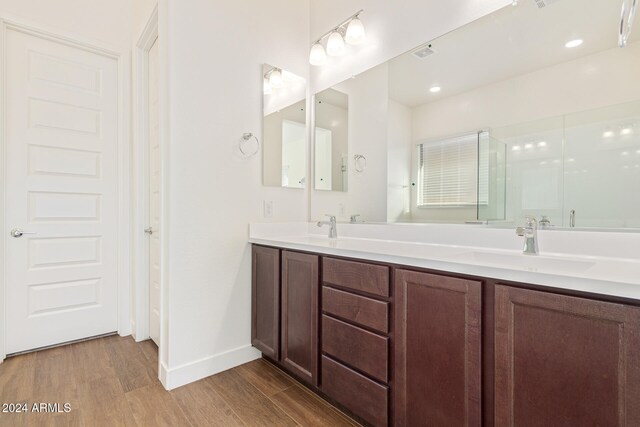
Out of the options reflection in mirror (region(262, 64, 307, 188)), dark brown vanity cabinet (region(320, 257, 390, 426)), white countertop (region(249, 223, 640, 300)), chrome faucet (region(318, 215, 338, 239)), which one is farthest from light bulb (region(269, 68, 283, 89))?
dark brown vanity cabinet (region(320, 257, 390, 426))

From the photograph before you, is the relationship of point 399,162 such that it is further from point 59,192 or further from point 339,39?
point 59,192

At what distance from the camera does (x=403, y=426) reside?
121 cm

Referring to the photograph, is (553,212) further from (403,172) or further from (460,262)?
(403,172)

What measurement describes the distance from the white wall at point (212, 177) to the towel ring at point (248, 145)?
36 mm

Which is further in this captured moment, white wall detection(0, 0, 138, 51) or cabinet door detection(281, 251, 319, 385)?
white wall detection(0, 0, 138, 51)

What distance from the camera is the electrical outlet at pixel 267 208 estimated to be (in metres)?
→ 2.25

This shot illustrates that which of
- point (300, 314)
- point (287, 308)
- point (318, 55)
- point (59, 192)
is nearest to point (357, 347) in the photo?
point (300, 314)

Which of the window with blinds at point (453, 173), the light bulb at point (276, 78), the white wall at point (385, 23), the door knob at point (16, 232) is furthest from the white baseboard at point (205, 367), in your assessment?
the white wall at point (385, 23)

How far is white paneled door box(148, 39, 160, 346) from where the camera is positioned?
7.66ft

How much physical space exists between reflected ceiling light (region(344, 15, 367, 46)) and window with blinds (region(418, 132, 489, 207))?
0.91 m

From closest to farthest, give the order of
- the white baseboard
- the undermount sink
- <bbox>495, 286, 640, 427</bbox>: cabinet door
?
<bbox>495, 286, 640, 427</bbox>: cabinet door, the undermount sink, the white baseboard

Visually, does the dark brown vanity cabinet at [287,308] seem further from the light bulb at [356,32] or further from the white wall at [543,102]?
the light bulb at [356,32]

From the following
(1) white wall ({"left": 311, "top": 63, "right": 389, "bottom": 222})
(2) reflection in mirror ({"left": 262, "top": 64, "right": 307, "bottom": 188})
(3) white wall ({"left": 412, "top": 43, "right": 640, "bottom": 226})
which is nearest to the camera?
(3) white wall ({"left": 412, "top": 43, "right": 640, "bottom": 226})

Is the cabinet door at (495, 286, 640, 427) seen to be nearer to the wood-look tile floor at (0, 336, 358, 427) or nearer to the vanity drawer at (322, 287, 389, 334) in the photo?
the vanity drawer at (322, 287, 389, 334)
